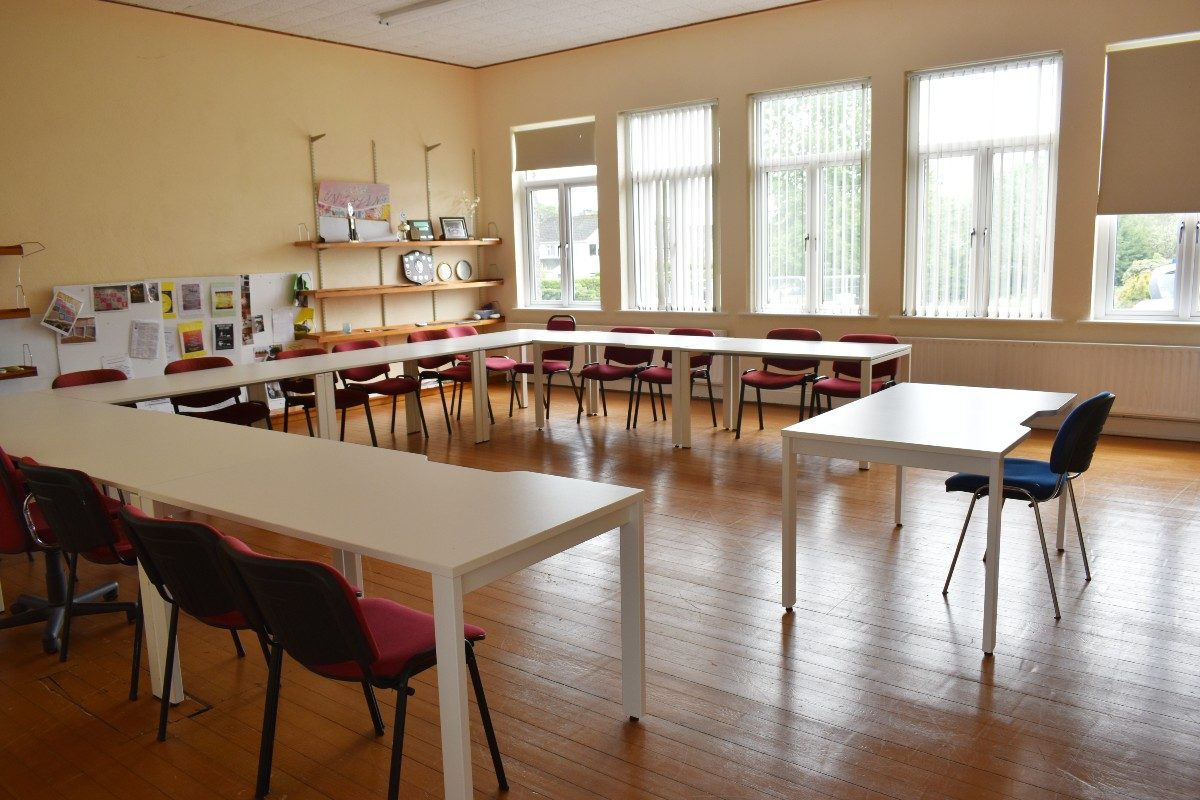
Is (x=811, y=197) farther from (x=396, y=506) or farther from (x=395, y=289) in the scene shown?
(x=396, y=506)

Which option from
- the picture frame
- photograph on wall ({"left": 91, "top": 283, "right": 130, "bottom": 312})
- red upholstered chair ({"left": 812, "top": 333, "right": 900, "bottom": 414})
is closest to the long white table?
photograph on wall ({"left": 91, "top": 283, "right": 130, "bottom": 312})

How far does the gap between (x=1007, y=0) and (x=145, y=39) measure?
21.9ft

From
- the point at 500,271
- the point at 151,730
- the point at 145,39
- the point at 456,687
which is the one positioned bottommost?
the point at 151,730

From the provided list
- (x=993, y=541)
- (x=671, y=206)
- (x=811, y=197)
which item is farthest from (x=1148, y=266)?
(x=993, y=541)

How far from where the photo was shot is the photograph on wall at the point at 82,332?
6891 mm

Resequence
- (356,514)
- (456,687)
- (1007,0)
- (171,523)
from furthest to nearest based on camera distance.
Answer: (1007,0), (356,514), (171,523), (456,687)

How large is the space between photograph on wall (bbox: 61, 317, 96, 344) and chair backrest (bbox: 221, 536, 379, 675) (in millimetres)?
5529

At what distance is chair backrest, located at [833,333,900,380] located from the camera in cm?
662

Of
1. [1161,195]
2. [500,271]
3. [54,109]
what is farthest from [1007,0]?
[54,109]

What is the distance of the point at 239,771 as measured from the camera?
272cm

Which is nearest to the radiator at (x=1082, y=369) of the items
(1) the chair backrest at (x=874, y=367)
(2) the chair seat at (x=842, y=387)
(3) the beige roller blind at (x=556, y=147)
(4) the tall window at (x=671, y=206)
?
(1) the chair backrest at (x=874, y=367)

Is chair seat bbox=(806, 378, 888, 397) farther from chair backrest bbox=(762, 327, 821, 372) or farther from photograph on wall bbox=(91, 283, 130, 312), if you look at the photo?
photograph on wall bbox=(91, 283, 130, 312)

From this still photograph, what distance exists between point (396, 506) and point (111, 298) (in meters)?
5.49

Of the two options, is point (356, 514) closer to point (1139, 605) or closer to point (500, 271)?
point (1139, 605)
